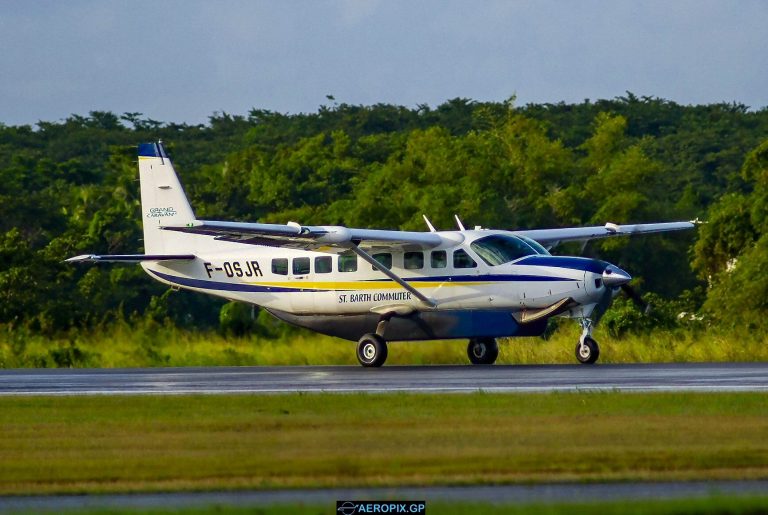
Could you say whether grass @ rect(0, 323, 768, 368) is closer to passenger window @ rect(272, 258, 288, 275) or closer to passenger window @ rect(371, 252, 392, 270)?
passenger window @ rect(272, 258, 288, 275)

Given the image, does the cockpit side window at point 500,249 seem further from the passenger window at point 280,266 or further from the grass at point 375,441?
the grass at point 375,441

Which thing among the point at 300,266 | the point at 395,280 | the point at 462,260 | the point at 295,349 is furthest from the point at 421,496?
the point at 295,349

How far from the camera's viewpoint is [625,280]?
28.3 m

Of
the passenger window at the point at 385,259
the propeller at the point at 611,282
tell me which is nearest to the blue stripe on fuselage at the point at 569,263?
the propeller at the point at 611,282

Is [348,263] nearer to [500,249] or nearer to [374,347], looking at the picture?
[374,347]

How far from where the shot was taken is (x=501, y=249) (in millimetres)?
29438

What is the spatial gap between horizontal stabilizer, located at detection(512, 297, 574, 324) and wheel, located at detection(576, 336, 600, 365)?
885 millimetres

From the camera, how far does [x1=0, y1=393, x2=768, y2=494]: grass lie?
41.4 ft

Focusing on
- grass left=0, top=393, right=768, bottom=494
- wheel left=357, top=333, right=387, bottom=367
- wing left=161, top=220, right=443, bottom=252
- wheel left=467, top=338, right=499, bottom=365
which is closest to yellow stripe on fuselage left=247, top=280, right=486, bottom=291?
wing left=161, top=220, right=443, bottom=252

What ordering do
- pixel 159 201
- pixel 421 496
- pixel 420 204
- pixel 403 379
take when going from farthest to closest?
pixel 420 204 → pixel 159 201 → pixel 403 379 → pixel 421 496

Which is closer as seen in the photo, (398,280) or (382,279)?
(398,280)

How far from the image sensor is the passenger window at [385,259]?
1188 inches

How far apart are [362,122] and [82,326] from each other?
65.6 m

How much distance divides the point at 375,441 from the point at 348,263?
1590 centimetres
